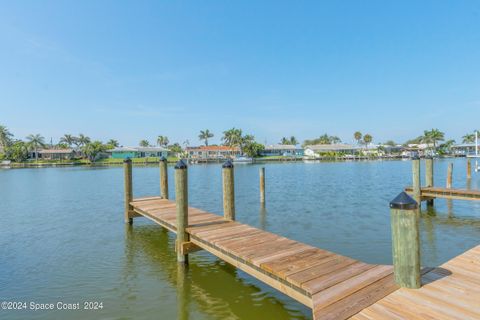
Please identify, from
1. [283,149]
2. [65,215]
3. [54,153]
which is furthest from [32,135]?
[65,215]

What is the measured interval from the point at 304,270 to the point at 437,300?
1960mm

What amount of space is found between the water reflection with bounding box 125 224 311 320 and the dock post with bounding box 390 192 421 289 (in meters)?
2.25

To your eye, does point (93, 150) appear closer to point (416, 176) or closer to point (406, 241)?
point (416, 176)

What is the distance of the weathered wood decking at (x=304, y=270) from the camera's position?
161 inches

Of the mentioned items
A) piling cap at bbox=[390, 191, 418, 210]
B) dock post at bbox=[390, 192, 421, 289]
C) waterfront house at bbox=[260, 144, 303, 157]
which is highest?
waterfront house at bbox=[260, 144, 303, 157]

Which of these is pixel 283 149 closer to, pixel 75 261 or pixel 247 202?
pixel 247 202

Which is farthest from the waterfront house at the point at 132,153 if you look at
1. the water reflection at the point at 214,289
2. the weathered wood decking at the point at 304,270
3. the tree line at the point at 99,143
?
the weathered wood decking at the point at 304,270

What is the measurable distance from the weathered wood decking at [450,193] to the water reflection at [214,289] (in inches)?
495

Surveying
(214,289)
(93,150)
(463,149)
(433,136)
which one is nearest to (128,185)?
(214,289)

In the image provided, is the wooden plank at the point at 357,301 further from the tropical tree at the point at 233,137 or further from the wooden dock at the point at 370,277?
the tropical tree at the point at 233,137

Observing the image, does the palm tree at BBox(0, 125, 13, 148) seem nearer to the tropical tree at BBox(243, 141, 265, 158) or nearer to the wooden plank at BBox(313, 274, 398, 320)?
the tropical tree at BBox(243, 141, 265, 158)

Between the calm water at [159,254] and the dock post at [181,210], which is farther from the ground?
the dock post at [181,210]

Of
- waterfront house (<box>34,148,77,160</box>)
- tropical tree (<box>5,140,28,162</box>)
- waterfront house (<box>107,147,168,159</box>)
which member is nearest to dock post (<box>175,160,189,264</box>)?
waterfront house (<box>107,147,168,159</box>)

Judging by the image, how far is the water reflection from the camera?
597 centimetres
